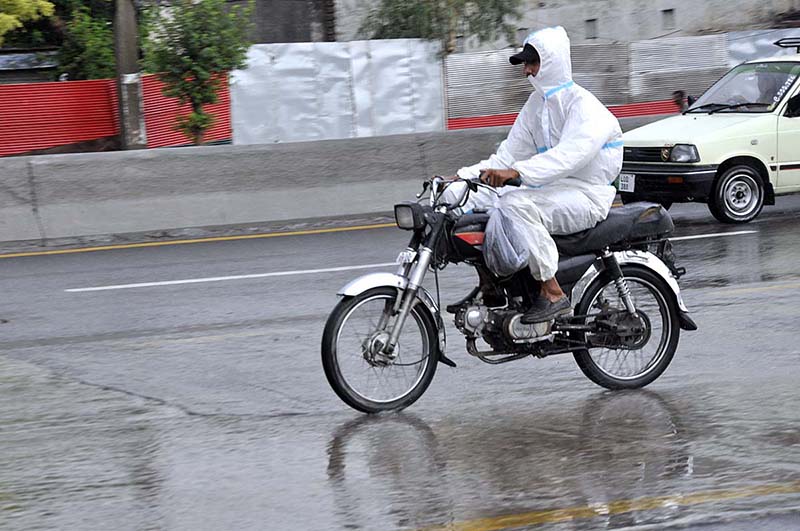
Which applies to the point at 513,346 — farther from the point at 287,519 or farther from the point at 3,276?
the point at 3,276

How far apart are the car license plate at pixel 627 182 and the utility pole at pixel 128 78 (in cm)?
746

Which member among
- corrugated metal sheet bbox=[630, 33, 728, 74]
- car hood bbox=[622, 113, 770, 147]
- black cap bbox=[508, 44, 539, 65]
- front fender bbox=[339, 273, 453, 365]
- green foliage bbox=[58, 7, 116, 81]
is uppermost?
green foliage bbox=[58, 7, 116, 81]

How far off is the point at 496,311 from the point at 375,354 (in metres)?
0.68

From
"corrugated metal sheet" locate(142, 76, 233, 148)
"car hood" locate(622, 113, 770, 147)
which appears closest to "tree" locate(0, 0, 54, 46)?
"corrugated metal sheet" locate(142, 76, 233, 148)

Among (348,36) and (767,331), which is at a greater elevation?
(348,36)

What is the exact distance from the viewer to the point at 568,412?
661cm

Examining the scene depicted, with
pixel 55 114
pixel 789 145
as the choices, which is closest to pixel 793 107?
pixel 789 145

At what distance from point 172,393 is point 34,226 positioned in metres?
7.06

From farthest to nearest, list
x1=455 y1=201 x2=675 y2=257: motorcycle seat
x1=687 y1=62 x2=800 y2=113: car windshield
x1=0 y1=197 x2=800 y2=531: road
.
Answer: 1. x1=687 y1=62 x2=800 y2=113: car windshield
2. x1=455 y1=201 x2=675 y2=257: motorcycle seat
3. x1=0 y1=197 x2=800 y2=531: road

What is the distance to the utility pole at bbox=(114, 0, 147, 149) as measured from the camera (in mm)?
18391

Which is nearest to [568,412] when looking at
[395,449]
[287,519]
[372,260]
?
[395,449]

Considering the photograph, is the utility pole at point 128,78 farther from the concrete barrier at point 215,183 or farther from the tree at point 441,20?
the tree at point 441,20

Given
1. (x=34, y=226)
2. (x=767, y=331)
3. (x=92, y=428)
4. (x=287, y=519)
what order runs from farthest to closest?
(x=34, y=226)
(x=767, y=331)
(x=92, y=428)
(x=287, y=519)

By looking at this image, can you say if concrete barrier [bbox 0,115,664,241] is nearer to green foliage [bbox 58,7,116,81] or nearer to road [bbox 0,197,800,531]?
road [bbox 0,197,800,531]
